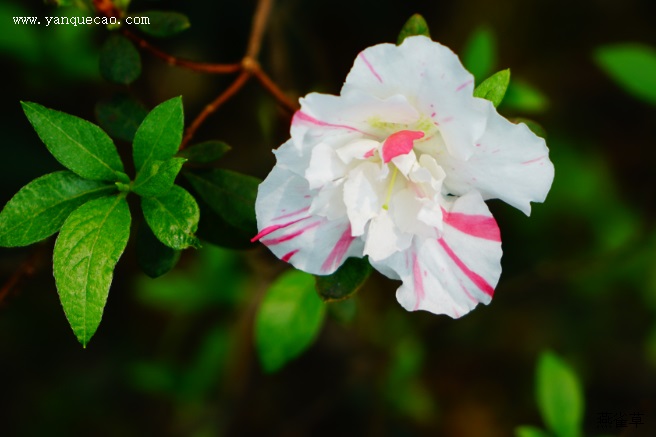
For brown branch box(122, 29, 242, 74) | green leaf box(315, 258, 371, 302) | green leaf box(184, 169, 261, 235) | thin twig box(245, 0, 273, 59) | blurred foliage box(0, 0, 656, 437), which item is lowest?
blurred foliage box(0, 0, 656, 437)

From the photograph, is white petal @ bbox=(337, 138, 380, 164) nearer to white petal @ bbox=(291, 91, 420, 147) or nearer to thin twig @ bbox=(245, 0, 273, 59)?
white petal @ bbox=(291, 91, 420, 147)

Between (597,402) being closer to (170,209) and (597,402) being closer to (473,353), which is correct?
(473,353)

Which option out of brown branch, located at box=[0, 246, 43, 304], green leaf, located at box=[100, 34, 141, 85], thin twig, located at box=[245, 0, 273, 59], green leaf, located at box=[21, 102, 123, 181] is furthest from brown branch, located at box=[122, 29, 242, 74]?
brown branch, located at box=[0, 246, 43, 304]

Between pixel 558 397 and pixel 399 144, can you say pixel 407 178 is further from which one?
pixel 558 397

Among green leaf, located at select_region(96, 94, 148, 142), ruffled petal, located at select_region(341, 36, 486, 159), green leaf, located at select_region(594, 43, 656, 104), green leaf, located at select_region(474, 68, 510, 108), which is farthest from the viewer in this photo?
green leaf, located at select_region(594, 43, 656, 104)

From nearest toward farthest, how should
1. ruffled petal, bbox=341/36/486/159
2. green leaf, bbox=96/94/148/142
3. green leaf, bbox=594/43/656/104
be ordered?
ruffled petal, bbox=341/36/486/159 < green leaf, bbox=96/94/148/142 < green leaf, bbox=594/43/656/104

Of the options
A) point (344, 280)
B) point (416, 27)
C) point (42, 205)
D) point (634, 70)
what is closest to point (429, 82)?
point (416, 27)
